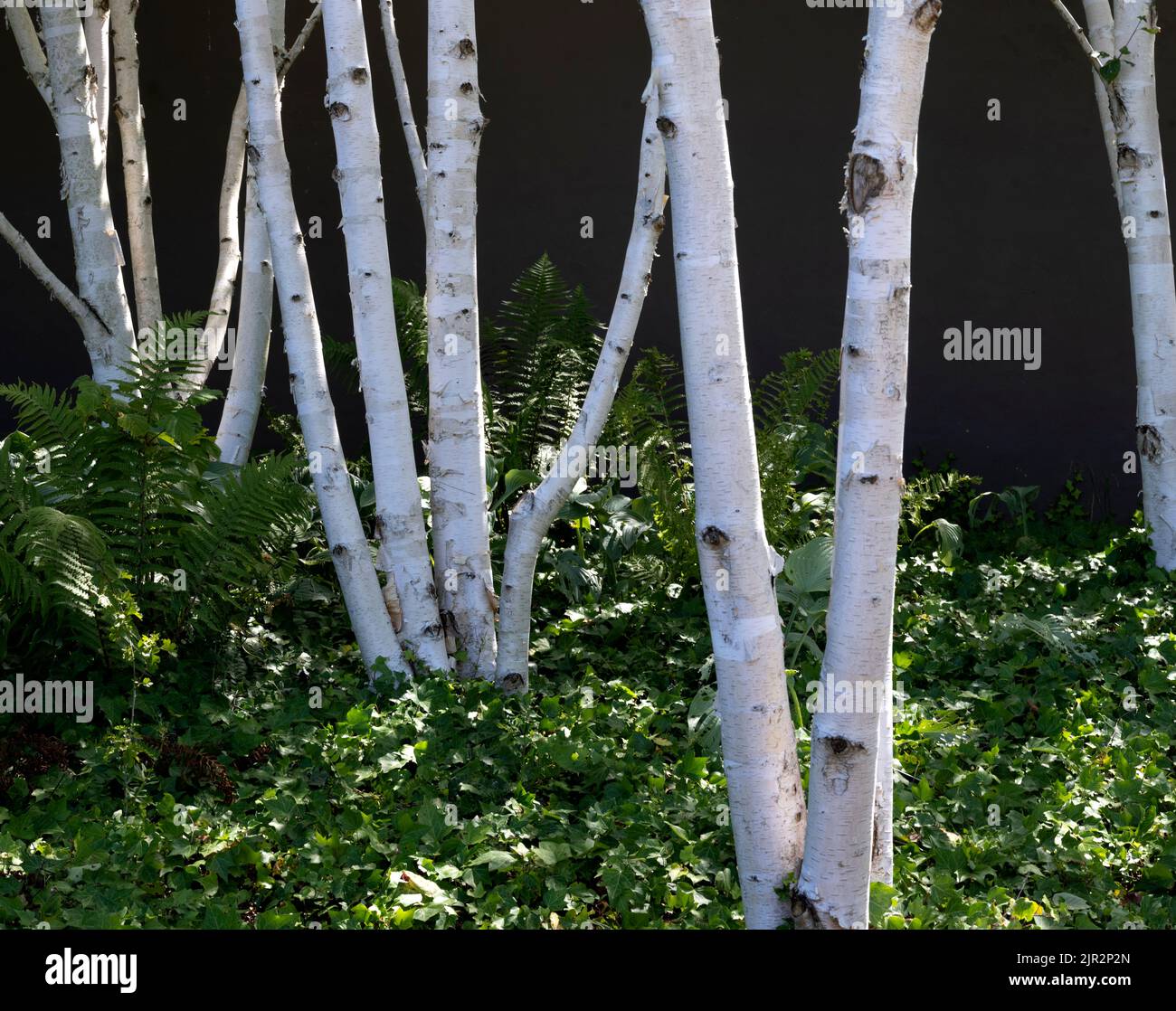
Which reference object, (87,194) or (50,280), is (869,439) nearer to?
(87,194)

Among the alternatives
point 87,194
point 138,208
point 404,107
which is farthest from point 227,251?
point 404,107

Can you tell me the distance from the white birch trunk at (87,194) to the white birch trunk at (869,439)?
Answer: 9.78ft

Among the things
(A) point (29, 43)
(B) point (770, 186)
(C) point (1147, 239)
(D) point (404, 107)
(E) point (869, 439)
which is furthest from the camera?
(B) point (770, 186)

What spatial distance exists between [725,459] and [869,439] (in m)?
0.29

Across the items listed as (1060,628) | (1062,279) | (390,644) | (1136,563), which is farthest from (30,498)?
(1062,279)

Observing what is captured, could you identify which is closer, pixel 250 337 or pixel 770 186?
pixel 250 337

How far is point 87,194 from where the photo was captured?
4211 millimetres

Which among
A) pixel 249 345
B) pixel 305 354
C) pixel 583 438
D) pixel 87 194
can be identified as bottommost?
pixel 583 438

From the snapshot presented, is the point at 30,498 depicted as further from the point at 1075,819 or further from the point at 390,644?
the point at 1075,819

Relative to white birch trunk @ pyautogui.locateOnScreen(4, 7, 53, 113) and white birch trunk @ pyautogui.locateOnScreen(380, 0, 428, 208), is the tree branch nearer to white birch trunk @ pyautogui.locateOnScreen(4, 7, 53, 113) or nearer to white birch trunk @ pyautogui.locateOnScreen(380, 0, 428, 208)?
white birch trunk @ pyautogui.locateOnScreen(4, 7, 53, 113)

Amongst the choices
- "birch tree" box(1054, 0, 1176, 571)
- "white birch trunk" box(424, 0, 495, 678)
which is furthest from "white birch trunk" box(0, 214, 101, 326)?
"birch tree" box(1054, 0, 1176, 571)

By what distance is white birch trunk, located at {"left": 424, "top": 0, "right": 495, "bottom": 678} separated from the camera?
3643mm

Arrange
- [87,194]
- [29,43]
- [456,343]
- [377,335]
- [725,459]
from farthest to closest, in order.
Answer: [29,43] → [87,194] → [456,343] → [377,335] → [725,459]
